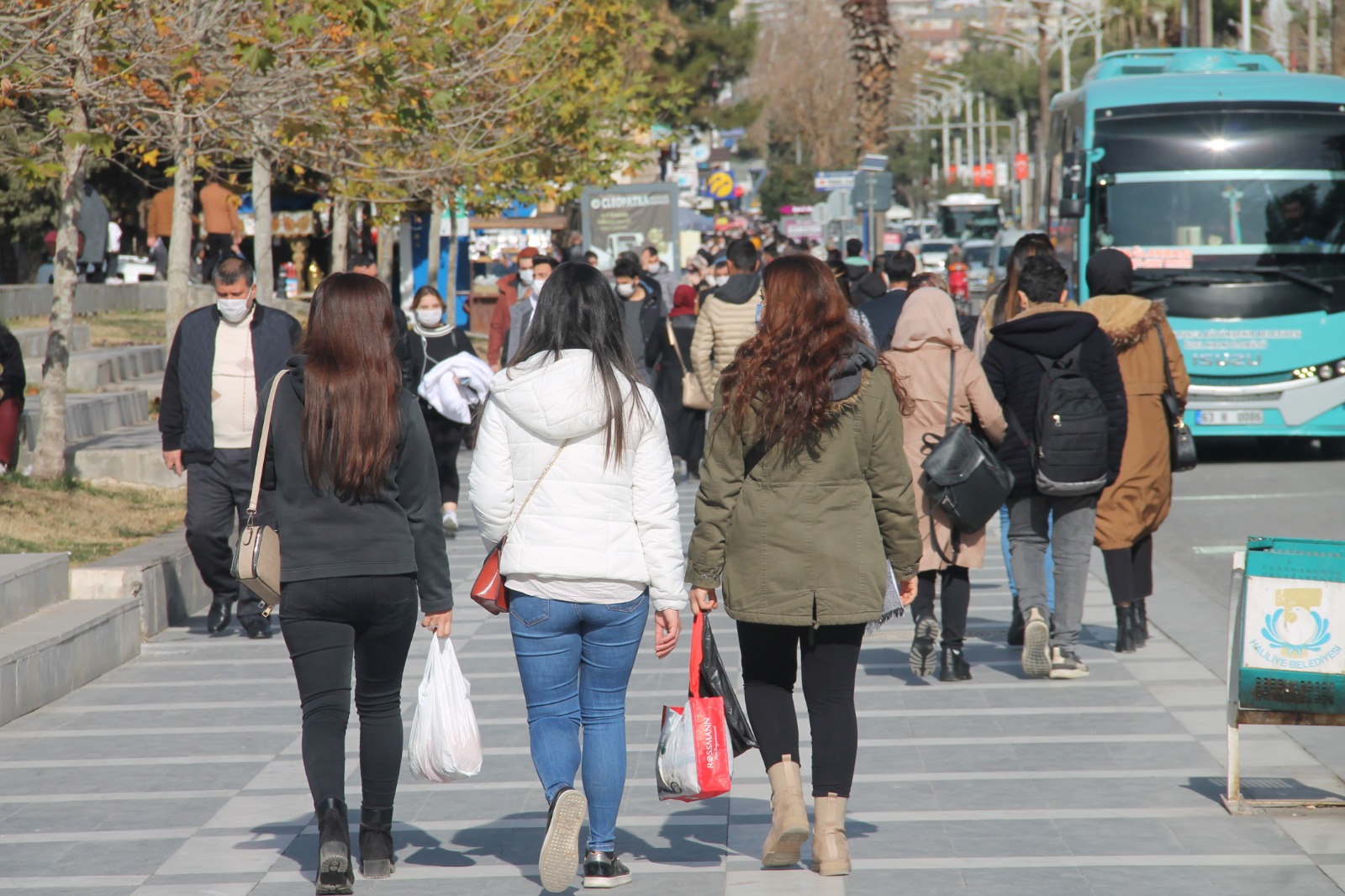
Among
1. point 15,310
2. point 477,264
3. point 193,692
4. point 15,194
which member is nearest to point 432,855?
point 193,692

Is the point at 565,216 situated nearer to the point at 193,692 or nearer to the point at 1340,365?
the point at 1340,365

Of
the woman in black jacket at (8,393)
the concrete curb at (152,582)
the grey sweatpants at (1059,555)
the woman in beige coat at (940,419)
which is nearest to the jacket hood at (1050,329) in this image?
the woman in beige coat at (940,419)

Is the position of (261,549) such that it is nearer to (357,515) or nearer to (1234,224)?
(357,515)

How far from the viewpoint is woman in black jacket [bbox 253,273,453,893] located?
4.61 meters

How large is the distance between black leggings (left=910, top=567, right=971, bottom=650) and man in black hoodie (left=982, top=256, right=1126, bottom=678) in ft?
0.85

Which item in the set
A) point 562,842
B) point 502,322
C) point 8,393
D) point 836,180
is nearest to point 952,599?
point 562,842

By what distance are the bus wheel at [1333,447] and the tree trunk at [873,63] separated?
21.7 meters

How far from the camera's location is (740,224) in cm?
6944

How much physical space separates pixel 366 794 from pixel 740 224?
65.5 meters

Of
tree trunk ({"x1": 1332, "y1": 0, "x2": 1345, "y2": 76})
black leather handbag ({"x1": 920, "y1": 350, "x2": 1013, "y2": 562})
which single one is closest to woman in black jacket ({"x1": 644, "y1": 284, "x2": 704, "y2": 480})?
black leather handbag ({"x1": 920, "y1": 350, "x2": 1013, "y2": 562})

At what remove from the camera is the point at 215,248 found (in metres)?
26.2

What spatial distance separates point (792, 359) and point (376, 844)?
1830 mm

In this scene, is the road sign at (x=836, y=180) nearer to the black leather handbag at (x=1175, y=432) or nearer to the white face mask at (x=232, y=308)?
the black leather handbag at (x=1175, y=432)

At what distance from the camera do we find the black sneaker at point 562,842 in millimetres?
4324
